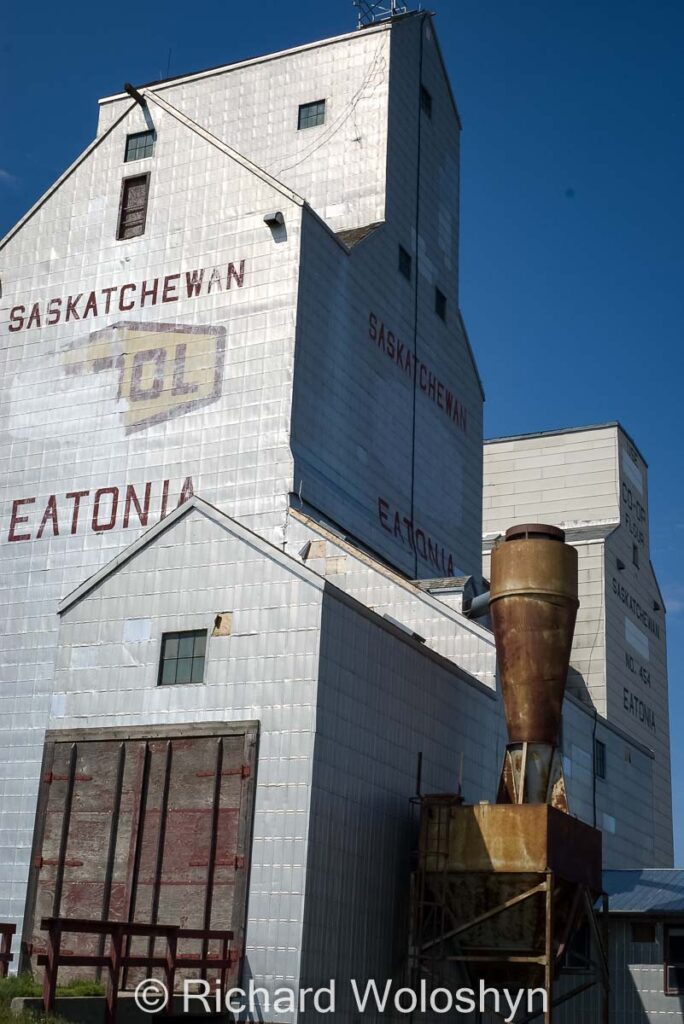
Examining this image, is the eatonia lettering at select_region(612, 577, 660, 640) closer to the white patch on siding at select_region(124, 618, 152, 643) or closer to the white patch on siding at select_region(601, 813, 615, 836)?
the white patch on siding at select_region(601, 813, 615, 836)

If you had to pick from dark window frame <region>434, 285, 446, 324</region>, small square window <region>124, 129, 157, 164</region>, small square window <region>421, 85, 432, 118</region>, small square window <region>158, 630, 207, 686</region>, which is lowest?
small square window <region>158, 630, 207, 686</region>

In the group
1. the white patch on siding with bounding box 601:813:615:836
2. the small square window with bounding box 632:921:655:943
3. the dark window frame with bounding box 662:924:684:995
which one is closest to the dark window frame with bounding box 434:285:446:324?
the white patch on siding with bounding box 601:813:615:836

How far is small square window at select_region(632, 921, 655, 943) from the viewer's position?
32.0 meters

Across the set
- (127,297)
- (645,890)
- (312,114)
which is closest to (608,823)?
(645,890)

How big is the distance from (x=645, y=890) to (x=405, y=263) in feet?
78.8

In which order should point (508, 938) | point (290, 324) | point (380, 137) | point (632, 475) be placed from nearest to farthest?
point (508, 938) → point (290, 324) → point (380, 137) → point (632, 475)

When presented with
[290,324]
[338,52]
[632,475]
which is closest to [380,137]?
[338,52]

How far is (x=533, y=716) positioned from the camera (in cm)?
2953

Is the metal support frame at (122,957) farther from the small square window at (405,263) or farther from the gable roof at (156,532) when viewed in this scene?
the small square window at (405,263)

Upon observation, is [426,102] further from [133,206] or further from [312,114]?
[133,206]

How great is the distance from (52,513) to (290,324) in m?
9.73

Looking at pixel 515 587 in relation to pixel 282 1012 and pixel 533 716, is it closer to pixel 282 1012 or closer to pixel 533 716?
pixel 533 716

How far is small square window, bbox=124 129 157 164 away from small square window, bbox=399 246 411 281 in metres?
9.52

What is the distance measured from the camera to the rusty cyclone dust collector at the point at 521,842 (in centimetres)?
2753
